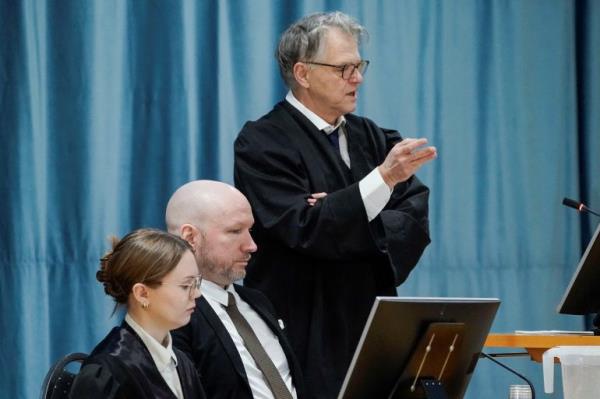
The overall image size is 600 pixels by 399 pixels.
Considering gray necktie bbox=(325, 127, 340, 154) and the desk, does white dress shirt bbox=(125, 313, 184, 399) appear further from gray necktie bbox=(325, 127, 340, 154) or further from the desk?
gray necktie bbox=(325, 127, 340, 154)

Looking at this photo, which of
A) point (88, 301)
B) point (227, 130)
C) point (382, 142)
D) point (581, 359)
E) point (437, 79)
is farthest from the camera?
point (437, 79)

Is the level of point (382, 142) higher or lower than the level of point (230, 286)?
higher

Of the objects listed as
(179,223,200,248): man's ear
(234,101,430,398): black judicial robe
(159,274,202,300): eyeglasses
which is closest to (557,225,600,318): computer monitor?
(234,101,430,398): black judicial robe

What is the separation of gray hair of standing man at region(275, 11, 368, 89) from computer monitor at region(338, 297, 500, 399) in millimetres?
1108

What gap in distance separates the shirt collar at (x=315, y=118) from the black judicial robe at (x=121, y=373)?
3.60 feet

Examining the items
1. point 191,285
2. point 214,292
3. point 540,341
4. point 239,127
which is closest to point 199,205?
point 214,292

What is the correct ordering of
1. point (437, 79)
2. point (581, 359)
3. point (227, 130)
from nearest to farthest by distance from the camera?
point (581, 359)
point (227, 130)
point (437, 79)

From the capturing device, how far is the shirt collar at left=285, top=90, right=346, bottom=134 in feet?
10.9

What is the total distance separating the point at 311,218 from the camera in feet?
10.1

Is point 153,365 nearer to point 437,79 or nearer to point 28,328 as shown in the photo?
point 28,328

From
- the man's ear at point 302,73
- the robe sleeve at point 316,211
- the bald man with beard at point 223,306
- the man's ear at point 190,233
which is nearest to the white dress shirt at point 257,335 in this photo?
the bald man with beard at point 223,306

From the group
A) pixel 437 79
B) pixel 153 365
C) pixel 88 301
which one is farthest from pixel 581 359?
pixel 437 79

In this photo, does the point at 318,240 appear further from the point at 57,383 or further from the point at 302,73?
the point at 57,383

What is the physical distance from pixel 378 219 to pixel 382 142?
0.39 m
